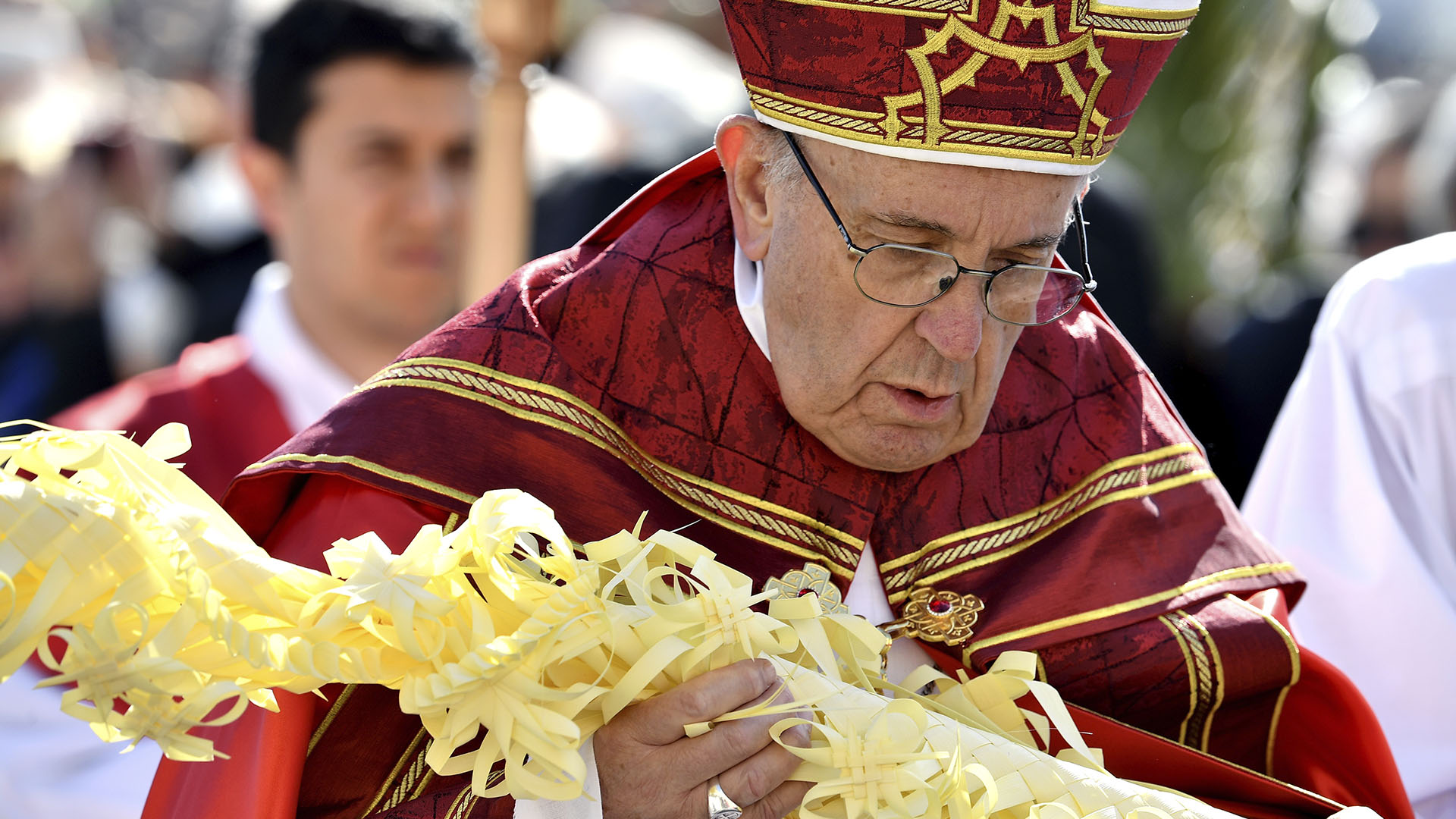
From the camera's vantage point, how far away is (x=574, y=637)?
1984 millimetres

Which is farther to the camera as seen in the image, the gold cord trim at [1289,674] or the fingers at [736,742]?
the gold cord trim at [1289,674]

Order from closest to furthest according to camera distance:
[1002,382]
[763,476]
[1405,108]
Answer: [763,476]
[1002,382]
[1405,108]

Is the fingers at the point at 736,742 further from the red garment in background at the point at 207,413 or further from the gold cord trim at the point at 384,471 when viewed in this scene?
the red garment in background at the point at 207,413

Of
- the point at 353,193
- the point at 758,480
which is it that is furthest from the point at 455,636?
the point at 353,193

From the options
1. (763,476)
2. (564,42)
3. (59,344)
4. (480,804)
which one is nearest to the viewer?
(480,804)

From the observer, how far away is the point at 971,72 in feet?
7.77

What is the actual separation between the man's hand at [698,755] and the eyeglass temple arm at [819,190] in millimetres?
692

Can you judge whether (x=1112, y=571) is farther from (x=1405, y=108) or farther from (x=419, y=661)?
(x=1405, y=108)

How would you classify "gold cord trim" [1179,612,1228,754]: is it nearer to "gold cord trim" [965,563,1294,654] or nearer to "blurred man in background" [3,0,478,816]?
"gold cord trim" [965,563,1294,654]

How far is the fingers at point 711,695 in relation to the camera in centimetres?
204

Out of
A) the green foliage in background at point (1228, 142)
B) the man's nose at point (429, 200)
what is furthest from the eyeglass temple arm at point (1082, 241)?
the green foliage in background at point (1228, 142)

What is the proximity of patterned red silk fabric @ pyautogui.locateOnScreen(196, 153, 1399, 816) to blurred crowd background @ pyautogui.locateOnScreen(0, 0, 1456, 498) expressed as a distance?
125 centimetres

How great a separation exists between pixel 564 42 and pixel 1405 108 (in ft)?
20.1

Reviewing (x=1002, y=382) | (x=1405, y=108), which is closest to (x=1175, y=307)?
(x=1405, y=108)
